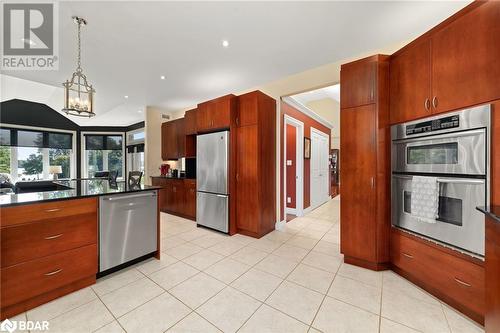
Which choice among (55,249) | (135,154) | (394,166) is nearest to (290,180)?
(394,166)

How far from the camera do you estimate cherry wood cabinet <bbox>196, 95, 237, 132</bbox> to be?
11.3ft

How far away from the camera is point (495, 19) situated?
55.3 inches

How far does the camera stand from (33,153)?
6.85m

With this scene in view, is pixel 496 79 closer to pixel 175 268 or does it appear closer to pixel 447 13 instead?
pixel 447 13

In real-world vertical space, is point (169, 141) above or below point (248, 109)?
below

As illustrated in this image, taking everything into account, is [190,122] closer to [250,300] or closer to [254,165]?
[254,165]

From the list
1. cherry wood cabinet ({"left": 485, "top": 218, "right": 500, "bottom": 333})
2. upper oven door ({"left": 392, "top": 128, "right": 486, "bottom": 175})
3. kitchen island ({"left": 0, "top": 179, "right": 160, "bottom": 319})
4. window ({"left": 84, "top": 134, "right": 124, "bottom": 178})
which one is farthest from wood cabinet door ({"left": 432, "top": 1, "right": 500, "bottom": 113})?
window ({"left": 84, "top": 134, "right": 124, "bottom": 178})

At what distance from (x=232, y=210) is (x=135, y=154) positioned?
6.65 m

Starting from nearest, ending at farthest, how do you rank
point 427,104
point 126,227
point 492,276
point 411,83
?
1. point 492,276
2. point 427,104
3. point 411,83
4. point 126,227

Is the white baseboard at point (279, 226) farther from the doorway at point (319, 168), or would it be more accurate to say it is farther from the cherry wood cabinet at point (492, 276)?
the cherry wood cabinet at point (492, 276)

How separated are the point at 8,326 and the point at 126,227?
100 centimetres

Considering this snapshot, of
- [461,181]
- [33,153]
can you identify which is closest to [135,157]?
[33,153]

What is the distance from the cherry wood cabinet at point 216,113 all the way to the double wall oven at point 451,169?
2.47 m

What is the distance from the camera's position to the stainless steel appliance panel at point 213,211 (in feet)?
11.3
